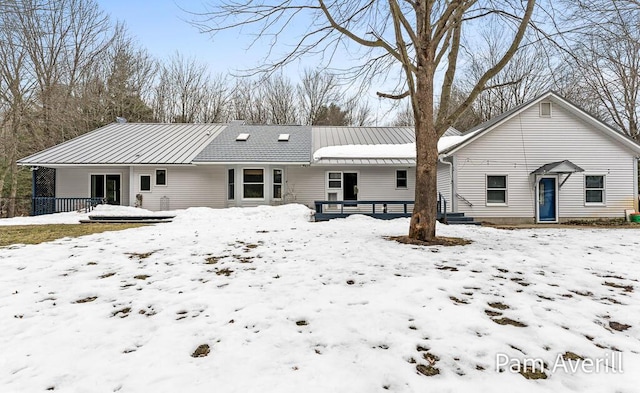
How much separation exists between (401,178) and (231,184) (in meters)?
8.82

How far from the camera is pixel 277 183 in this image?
16.4m

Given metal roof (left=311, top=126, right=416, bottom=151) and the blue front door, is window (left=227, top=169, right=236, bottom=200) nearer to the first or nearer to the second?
metal roof (left=311, top=126, right=416, bottom=151)

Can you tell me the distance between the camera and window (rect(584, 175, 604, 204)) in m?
14.5

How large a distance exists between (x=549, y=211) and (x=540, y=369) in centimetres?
1475

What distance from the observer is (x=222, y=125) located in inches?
839

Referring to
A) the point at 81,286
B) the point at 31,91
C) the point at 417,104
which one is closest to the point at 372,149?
the point at 417,104

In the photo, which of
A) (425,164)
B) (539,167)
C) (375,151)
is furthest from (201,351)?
(539,167)

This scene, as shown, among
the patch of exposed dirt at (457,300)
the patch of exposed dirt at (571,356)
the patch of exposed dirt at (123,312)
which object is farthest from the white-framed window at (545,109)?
the patch of exposed dirt at (123,312)

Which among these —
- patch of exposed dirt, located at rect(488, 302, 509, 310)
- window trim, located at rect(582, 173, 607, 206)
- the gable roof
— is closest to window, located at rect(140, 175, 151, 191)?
the gable roof

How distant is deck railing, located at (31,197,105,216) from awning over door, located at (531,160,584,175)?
67.4ft

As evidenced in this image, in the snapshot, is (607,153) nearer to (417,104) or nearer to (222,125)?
(417,104)

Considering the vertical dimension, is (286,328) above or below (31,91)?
below

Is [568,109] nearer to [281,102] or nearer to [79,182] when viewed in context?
[281,102]

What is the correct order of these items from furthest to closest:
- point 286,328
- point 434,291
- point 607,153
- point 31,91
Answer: point 31,91 < point 607,153 < point 434,291 < point 286,328
